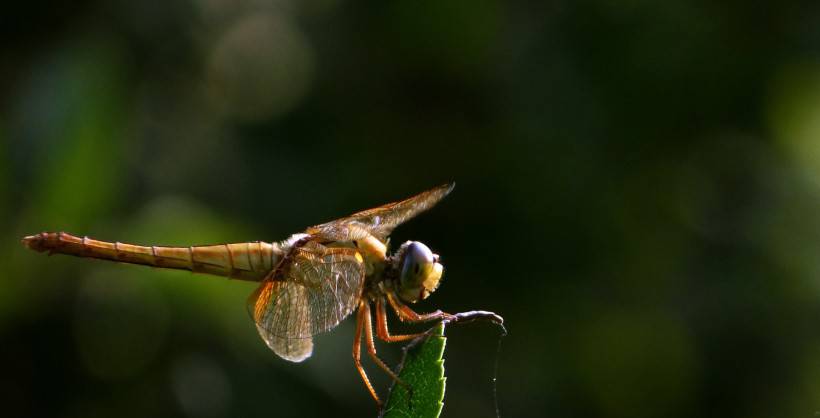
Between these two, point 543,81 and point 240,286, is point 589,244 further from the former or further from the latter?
point 240,286

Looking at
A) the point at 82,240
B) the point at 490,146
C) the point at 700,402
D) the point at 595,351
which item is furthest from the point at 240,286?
the point at 700,402

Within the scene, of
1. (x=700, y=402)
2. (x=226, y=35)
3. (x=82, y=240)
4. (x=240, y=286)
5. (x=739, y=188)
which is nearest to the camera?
(x=82, y=240)

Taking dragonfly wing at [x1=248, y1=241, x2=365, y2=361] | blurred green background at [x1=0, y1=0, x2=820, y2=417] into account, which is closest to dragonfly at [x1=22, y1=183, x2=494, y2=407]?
dragonfly wing at [x1=248, y1=241, x2=365, y2=361]

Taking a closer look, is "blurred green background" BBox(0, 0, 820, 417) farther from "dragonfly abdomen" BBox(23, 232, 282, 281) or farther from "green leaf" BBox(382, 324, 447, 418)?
"green leaf" BBox(382, 324, 447, 418)

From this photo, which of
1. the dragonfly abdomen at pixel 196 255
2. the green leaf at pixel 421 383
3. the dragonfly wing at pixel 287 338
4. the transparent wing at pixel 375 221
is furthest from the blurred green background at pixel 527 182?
the green leaf at pixel 421 383

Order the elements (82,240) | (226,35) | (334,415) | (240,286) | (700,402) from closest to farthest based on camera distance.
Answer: (82,240) < (240,286) < (334,415) < (700,402) < (226,35)

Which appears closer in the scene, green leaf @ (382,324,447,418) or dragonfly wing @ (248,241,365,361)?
green leaf @ (382,324,447,418)

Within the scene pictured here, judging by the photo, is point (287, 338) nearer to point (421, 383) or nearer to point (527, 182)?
point (421, 383)

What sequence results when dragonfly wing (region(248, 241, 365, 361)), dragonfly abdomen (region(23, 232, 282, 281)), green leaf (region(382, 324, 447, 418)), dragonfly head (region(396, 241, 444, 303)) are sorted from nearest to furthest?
→ green leaf (region(382, 324, 447, 418)) → dragonfly wing (region(248, 241, 365, 361)) → dragonfly head (region(396, 241, 444, 303)) → dragonfly abdomen (region(23, 232, 282, 281))
